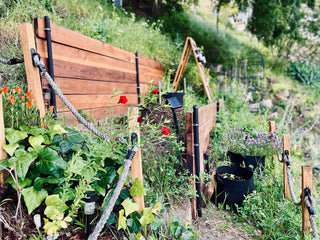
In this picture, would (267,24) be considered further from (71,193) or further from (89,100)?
(71,193)

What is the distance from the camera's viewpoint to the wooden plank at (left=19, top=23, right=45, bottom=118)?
5.64 ft

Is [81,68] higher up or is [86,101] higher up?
[81,68]

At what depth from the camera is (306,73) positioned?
31.0ft

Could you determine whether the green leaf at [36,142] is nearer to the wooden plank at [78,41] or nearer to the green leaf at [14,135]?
the green leaf at [14,135]

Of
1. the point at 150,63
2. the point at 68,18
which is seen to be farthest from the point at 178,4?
the point at 68,18

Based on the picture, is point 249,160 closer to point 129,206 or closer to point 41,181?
point 129,206

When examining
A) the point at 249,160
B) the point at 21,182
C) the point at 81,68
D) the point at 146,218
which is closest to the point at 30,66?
the point at 81,68

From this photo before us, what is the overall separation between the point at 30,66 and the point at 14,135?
61 cm

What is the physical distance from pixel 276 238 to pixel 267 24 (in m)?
7.08

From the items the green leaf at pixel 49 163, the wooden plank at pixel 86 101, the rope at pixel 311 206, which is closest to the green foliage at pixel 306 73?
the rope at pixel 311 206

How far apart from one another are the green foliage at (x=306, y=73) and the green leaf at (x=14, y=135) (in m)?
10.4

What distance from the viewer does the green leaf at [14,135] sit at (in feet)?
4.50

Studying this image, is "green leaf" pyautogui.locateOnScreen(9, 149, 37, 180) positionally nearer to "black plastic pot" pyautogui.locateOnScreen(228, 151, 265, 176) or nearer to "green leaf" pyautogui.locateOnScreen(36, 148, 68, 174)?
"green leaf" pyautogui.locateOnScreen(36, 148, 68, 174)

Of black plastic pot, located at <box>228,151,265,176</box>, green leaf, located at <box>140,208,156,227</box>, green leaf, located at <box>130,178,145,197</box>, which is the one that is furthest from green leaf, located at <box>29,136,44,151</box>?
black plastic pot, located at <box>228,151,265,176</box>
